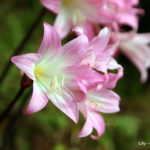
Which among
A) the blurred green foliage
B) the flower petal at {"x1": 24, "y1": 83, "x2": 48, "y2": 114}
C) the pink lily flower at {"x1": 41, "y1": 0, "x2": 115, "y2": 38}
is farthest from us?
the blurred green foliage

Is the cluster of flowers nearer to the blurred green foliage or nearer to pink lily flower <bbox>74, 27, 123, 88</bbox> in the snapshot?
pink lily flower <bbox>74, 27, 123, 88</bbox>

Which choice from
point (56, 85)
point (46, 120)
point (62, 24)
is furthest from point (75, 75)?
point (46, 120)

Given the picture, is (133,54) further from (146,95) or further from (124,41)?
(146,95)

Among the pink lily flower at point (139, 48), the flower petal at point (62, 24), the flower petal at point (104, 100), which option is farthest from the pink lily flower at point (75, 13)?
the flower petal at point (104, 100)

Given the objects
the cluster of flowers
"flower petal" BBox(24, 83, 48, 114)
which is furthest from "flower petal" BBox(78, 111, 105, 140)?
"flower petal" BBox(24, 83, 48, 114)

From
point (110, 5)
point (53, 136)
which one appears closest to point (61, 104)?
point (110, 5)

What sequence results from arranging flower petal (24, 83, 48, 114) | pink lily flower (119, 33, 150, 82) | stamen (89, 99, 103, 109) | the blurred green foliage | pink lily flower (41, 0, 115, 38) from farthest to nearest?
the blurred green foliage, pink lily flower (119, 33, 150, 82), pink lily flower (41, 0, 115, 38), stamen (89, 99, 103, 109), flower petal (24, 83, 48, 114)

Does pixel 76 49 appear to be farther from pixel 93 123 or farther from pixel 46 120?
pixel 46 120

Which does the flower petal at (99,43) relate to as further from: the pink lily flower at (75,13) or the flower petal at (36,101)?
the pink lily flower at (75,13)
